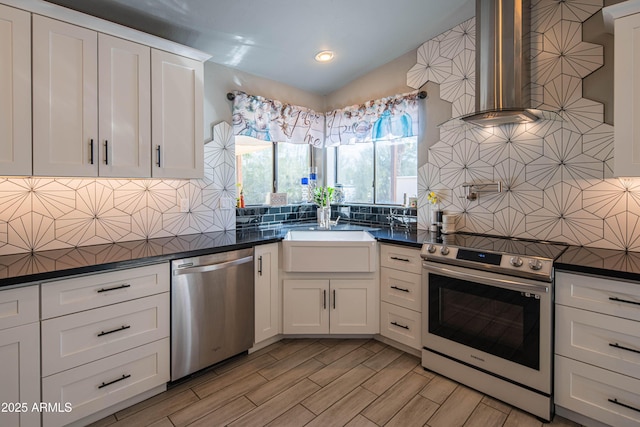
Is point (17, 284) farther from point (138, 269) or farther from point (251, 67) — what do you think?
point (251, 67)

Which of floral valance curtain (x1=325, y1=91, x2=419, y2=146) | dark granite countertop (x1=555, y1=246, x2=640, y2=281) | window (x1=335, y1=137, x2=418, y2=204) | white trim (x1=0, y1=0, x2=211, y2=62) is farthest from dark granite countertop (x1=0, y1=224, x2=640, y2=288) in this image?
white trim (x1=0, y1=0, x2=211, y2=62)

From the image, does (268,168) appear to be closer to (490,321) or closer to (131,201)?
(131,201)

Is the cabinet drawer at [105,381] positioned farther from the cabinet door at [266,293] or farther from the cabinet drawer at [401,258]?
the cabinet drawer at [401,258]

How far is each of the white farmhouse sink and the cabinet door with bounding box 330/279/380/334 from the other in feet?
0.45

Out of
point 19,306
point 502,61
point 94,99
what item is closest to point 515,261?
point 502,61

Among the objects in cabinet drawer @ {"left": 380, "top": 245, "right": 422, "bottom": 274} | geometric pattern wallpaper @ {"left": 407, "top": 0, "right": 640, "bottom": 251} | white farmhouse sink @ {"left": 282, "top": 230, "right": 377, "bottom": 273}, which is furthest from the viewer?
white farmhouse sink @ {"left": 282, "top": 230, "right": 377, "bottom": 273}

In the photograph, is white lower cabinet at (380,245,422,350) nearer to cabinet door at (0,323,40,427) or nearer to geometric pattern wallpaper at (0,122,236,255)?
geometric pattern wallpaper at (0,122,236,255)

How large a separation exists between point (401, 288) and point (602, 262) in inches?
48.1

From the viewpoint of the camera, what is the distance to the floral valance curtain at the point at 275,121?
2.93 meters

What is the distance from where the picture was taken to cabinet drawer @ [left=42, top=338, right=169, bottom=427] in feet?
5.22

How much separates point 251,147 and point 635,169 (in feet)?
9.44

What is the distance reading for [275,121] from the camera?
3227mm

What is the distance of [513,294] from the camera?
1860 millimetres

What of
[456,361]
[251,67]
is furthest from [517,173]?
[251,67]
